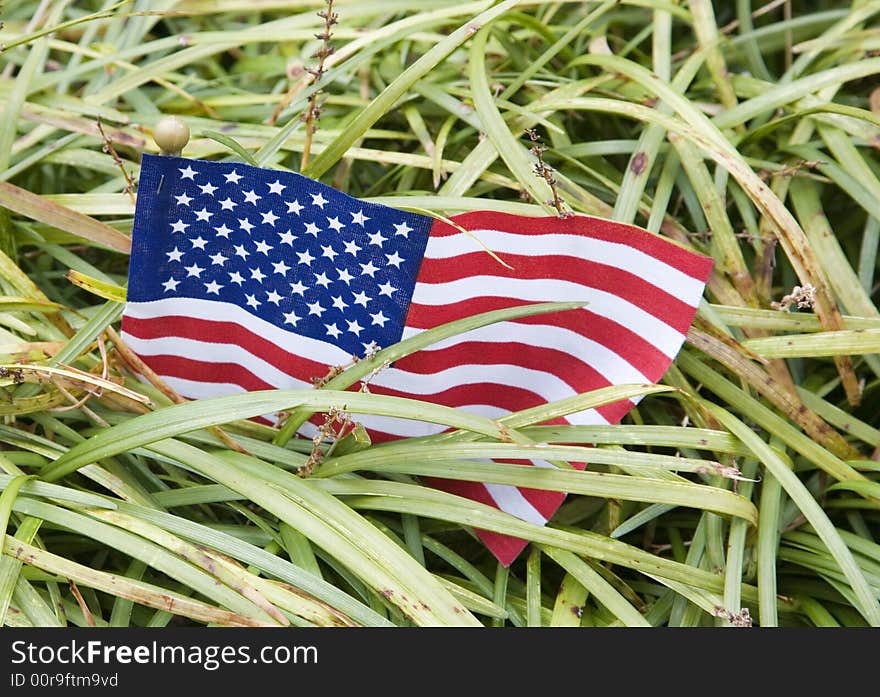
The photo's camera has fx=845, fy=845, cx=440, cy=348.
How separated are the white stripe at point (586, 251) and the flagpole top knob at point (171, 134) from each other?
0.90 ft

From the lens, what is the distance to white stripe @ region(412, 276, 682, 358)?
3.04 ft

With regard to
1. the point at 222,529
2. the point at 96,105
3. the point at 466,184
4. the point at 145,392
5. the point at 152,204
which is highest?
the point at 96,105

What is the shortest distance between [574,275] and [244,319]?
0.37 meters

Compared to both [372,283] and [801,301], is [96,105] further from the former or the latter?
[801,301]

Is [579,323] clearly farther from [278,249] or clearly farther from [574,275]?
[278,249]

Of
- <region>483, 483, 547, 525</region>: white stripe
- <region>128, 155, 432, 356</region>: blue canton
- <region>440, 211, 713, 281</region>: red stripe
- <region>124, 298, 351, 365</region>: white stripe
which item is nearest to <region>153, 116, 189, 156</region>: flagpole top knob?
<region>128, 155, 432, 356</region>: blue canton

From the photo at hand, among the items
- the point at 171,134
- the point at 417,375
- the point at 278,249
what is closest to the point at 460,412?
the point at 417,375

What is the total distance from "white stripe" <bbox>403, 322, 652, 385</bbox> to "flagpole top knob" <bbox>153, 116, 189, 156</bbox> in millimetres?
309

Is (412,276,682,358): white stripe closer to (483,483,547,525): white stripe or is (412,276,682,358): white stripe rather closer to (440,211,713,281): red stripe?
(440,211,713,281): red stripe

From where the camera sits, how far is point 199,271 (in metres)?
0.92

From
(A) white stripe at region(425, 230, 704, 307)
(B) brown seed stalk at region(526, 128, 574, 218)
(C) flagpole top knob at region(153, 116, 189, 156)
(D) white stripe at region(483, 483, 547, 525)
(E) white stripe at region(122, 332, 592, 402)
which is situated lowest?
(D) white stripe at region(483, 483, 547, 525)

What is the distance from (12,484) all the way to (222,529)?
210 millimetres

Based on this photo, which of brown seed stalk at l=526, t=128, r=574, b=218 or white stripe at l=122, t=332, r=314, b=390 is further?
white stripe at l=122, t=332, r=314, b=390

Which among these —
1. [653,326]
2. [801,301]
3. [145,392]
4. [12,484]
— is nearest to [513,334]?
[653,326]
